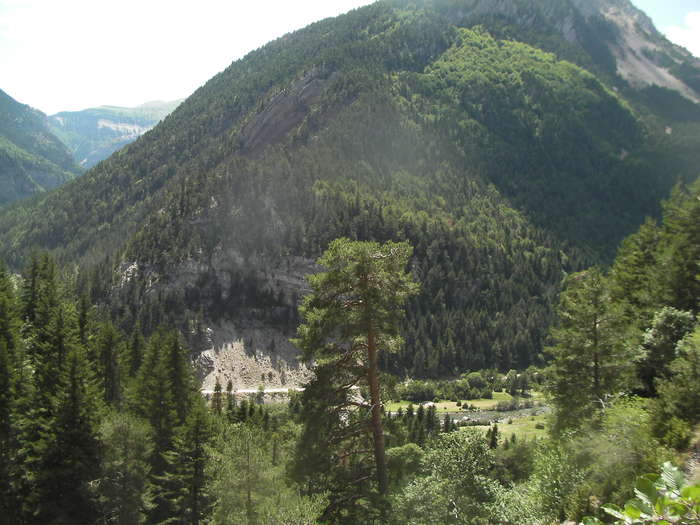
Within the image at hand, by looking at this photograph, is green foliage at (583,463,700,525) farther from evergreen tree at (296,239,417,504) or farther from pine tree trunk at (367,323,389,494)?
pine tree trunk at (367,323,389,494)

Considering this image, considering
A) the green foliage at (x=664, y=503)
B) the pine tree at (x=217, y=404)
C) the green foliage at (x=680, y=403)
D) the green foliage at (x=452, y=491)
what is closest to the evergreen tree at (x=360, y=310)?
the green foliage at (x=452, y=491)

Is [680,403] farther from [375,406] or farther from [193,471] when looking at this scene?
[193,471]

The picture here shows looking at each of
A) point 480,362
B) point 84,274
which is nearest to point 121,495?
point 480,362

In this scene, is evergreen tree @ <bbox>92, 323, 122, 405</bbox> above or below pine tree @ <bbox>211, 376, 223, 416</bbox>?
above

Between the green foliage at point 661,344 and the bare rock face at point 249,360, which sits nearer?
the green foliage at point 661,344

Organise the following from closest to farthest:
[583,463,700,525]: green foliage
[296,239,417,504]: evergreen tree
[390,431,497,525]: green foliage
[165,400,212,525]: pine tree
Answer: [583,463,700,525]: green foliage, [390,431,497,525]: green foliage, [296,239,417,504]: evergreen tree, [165,400,212,525]: pine tree

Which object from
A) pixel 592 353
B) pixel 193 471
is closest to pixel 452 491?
pixel 592 353

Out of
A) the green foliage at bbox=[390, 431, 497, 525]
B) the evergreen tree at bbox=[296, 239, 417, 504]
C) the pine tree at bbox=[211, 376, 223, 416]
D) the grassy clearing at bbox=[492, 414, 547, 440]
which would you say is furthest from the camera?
the grassy clearing at bbox=[492, 414, 547, 440]

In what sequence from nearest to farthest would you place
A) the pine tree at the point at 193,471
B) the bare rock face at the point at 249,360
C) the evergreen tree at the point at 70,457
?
the evergreen tree at the point at 70,457 → the pine tree at the point at 193,471 → the bare rock face at the point at 249,360

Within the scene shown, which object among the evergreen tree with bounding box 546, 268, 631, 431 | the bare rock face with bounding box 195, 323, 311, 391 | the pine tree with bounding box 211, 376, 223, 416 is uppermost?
the evergreen tree with bounding box 546, 268, 631, 431

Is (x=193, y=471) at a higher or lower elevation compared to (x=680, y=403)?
lower

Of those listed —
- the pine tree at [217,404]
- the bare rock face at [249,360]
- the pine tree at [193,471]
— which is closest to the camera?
the pine tree at [193,471]

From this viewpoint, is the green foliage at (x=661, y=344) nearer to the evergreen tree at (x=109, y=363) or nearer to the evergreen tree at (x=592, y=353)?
the evergreen tree at (x=592, y=353)

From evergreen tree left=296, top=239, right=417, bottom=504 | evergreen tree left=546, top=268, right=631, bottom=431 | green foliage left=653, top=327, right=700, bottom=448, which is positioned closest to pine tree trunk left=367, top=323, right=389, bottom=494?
evergreen tree left=296, top=239, right=417, bottom=504
